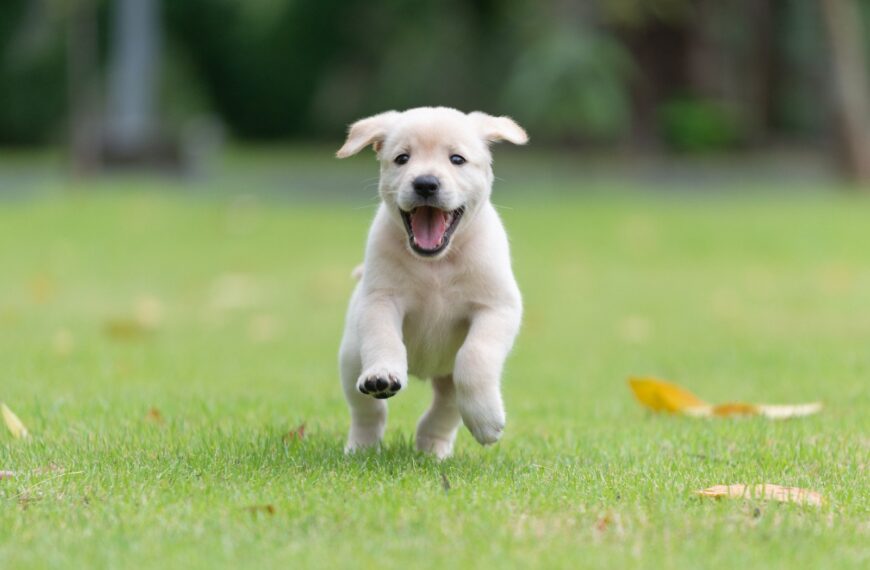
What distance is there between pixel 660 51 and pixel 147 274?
21.1 m

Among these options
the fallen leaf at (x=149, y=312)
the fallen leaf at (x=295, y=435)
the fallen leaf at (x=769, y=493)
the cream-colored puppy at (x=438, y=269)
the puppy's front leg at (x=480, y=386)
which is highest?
the cream-colored puppy at (x=438, y=269)

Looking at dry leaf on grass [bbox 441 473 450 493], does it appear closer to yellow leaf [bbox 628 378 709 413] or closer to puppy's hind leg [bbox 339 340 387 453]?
puppy's hind leg [bbox 339 340 387 453]

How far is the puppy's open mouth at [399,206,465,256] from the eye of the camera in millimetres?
4602

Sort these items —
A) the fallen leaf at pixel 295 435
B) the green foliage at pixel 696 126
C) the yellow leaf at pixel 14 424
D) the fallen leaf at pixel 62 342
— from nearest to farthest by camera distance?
the fallen leaf at pixel 295 435 → the yellow leaf at pixel 14 424 → the fallen leaf at pixel 62 342 → the green foliage at pixel 696 126

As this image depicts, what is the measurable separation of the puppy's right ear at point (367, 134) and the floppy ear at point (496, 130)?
0.30 meters

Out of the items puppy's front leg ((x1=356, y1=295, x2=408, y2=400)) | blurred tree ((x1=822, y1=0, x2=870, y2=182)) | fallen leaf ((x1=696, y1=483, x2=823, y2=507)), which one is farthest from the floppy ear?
blurred tree ((x1=822, y1=0, x2=870, y2=182))

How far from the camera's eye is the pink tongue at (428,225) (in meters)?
4.62

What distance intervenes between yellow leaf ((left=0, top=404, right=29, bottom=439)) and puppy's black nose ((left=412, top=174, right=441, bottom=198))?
71.5 inches

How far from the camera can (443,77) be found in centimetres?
3183

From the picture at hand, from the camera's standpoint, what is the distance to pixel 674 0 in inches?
1098

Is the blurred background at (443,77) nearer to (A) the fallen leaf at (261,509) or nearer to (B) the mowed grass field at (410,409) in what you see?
(B) the mowed grass field at (410,409)

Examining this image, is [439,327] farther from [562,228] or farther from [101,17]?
[101,17]

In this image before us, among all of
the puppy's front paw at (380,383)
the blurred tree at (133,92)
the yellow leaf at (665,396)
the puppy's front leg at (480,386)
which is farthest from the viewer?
the blurred tree at (133,92)

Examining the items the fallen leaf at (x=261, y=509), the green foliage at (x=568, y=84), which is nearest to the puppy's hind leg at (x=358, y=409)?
the fallen leaf at (x=261, y=509)
